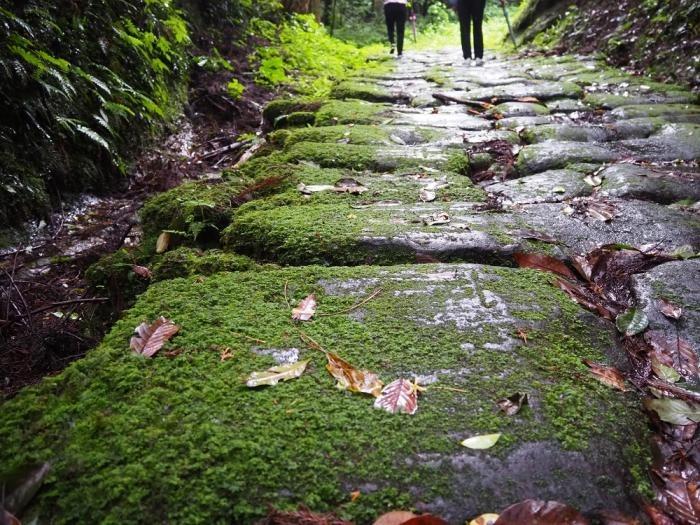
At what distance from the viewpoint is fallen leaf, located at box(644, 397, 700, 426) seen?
1262 mm

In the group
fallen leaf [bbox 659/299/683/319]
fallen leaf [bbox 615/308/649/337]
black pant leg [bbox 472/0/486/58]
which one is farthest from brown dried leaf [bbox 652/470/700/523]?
black pant leg [bbox 472/0/486/58]

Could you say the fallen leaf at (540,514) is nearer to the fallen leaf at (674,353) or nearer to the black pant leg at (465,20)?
the fallen leaf at (674,353)

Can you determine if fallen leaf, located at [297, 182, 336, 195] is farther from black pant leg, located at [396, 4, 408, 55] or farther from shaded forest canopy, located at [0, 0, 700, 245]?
black pant leg, located at [396, 4, 408, 55]

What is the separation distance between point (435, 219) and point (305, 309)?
33.9 inches

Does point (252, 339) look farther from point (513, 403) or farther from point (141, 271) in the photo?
point (141, 271)

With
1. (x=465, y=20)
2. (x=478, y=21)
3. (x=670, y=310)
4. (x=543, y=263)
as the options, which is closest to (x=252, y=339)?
(x=543, y=263)

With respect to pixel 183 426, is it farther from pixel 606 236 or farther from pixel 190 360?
pixel 606 236

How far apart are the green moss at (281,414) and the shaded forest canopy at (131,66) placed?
1.77 meters

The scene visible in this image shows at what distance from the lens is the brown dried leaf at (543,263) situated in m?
1.82

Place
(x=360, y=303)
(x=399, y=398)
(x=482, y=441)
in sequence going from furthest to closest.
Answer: (x=360, y=303) → (x=399, y=398) → (x=482, y=441)

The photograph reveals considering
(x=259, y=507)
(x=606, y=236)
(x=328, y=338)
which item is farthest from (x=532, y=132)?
(x=259, y=507)

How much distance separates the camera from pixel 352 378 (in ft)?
4.02

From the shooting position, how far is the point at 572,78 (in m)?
5.61

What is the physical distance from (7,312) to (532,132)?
338 centimetres
